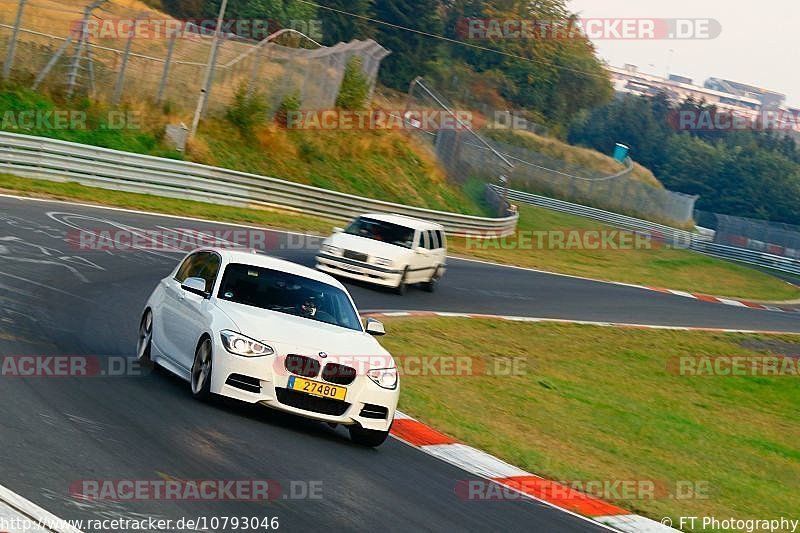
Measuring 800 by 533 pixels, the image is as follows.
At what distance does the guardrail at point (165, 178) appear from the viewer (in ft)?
89.2

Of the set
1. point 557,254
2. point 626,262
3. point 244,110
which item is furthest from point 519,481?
point 626,262

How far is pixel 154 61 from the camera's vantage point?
3516 centimetres

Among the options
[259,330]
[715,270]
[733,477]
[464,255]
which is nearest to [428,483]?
[259,330]

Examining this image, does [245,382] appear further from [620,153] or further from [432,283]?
[620,153]

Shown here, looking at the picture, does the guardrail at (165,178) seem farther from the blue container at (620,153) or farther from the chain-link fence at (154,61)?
the blue container at (620,153)

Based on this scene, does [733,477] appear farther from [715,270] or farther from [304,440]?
[715,270]

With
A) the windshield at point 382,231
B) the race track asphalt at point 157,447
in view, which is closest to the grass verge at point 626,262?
the windshield at point 382,231

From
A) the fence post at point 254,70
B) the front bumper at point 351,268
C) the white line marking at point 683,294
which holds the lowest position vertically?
the white line marking at point 683,294

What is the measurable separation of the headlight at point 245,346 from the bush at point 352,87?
3572 cm

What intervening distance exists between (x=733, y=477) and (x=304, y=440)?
6.48 meters

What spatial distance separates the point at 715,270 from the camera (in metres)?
51.3

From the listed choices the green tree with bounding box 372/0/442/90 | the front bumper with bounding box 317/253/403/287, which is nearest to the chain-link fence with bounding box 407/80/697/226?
the green tree with bounding box 372/0/442/90

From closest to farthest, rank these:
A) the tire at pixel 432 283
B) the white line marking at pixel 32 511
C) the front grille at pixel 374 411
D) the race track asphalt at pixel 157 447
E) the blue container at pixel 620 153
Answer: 1. the white line marking at pixel 32 511
2. the race track asphalt at pixel 157 447
3. the front grille at pixel 374 411
4. the tire at pixel 432 283
5. the blue container at pixel 620 153

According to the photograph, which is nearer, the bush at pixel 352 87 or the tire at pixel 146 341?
the tire at pixel 146 341
